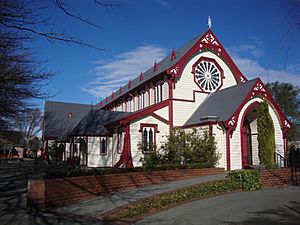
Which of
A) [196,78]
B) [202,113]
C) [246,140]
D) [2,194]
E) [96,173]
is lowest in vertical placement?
[2,194]

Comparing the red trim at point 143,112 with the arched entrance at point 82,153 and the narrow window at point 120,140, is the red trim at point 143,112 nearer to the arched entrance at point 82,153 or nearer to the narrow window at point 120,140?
the narrow window at point 120,140

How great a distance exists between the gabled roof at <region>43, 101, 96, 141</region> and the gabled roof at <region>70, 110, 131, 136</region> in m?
20.3

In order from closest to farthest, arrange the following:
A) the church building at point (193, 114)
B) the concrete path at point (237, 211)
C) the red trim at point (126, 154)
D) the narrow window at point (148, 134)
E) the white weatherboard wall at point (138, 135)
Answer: the concrete path at point (237, 211)
the church building at point (193, 114)
the red trim at point (126, 154)
the white weatherboard wall at point (138, 135)
the narrow window at point (148, 134)

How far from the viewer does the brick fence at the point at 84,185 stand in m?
10.8

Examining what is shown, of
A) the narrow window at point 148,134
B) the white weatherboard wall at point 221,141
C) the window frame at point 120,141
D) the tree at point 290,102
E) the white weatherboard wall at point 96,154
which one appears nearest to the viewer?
the white weatherboard wall at point 221,141

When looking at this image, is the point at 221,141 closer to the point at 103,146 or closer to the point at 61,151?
the point at 103,146

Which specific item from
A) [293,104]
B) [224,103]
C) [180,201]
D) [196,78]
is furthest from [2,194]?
[293,104]

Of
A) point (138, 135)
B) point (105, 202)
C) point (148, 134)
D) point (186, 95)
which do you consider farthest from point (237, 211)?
point (186, 95)

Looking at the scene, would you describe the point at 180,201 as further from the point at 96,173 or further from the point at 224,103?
the point at 224,103

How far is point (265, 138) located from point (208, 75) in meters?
8.78

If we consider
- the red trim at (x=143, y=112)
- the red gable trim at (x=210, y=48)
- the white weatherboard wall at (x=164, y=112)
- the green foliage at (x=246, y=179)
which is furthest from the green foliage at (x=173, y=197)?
the red gable trim at (x=210, y=48)

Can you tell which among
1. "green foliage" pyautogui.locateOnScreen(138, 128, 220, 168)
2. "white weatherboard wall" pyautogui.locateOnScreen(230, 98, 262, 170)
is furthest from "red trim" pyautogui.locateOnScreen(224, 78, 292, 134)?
"green foliage" pyautogui.locateOnScreen(138, 128, 220, 168)

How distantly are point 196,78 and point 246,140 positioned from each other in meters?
6.74

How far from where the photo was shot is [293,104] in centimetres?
5419
